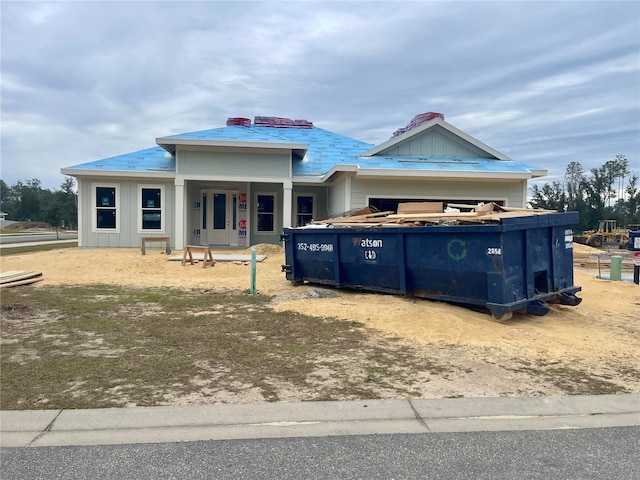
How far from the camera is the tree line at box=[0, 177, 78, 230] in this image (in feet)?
221

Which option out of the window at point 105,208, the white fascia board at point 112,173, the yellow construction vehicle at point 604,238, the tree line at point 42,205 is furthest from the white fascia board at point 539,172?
the tree line at point 42,205

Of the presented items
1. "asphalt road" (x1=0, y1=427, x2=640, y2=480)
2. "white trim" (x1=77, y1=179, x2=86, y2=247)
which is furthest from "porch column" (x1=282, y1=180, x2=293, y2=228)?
"asphalt road" (x1=0, y1=427, x2=640, y2=480)

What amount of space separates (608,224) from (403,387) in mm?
44205

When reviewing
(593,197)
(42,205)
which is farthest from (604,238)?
(42,205)

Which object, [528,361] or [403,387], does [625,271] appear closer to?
[528,361]

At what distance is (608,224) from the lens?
4228cm

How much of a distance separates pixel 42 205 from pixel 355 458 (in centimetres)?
9089

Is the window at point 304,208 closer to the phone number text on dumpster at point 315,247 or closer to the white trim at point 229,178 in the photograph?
the white trim at point 229,178

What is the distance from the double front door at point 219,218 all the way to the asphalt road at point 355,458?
17456 millimetres

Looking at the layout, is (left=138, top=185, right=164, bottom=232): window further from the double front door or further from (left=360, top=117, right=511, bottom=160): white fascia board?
(left=360, top=117, right=511, bottom=160): white fascia board

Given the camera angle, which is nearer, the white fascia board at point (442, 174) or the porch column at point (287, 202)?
the white fascia board at point (442, 174)

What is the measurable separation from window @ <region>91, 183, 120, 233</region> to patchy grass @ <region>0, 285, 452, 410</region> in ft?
34.5

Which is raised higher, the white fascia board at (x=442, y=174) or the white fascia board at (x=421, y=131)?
the white fascia board at (x=421, y=131)

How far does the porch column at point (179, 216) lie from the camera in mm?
18141
